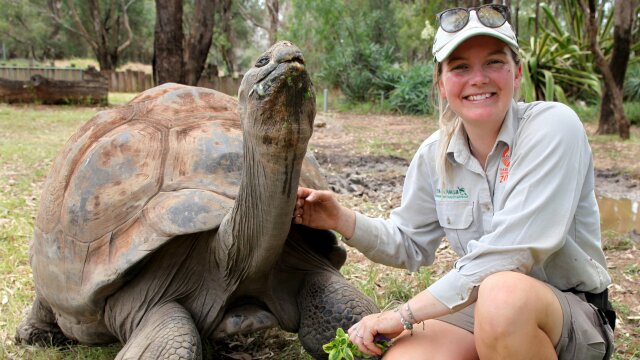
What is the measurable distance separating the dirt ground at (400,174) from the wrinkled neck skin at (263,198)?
1.40m

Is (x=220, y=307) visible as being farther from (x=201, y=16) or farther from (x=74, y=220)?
(x=201, y=16)

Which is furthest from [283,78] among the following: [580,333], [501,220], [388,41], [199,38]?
[388,41]

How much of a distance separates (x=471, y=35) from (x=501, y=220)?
1.58 ft

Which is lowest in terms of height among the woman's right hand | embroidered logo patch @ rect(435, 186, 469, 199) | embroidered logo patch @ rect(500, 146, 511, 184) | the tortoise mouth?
the woman's right hand

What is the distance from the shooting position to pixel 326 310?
196 cm

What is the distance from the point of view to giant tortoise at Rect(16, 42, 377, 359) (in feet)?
5.82

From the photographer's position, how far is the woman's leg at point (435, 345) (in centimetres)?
165

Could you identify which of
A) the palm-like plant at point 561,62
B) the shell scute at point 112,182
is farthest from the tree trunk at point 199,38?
the shell scute at point 112,182

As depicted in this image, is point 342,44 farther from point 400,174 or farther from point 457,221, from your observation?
point 457,221

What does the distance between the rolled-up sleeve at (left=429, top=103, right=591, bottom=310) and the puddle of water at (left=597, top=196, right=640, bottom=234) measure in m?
2.49

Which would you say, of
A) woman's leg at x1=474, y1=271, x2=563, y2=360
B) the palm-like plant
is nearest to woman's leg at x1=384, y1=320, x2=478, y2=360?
woman's leg at x1=474, y1=271, x2=563, y2=360

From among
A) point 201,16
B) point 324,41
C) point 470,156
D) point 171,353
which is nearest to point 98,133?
point 171,353

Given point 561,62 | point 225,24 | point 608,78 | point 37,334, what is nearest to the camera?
point 37,334

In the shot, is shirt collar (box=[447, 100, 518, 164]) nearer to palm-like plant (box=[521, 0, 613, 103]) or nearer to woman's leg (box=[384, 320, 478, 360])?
woman's leg (box=[384, 320, 478, 360])
